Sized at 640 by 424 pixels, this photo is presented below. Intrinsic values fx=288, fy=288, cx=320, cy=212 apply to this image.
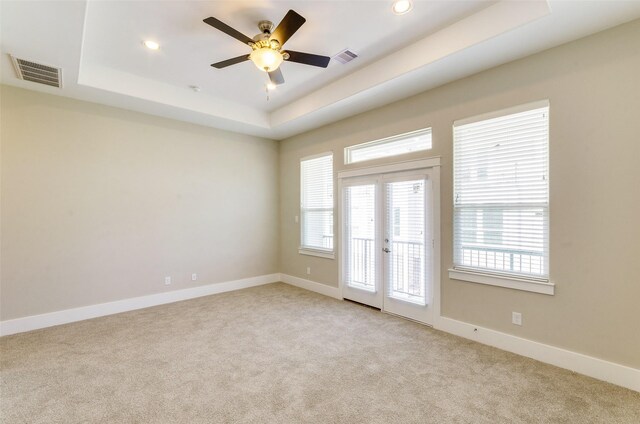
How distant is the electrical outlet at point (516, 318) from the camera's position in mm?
2988

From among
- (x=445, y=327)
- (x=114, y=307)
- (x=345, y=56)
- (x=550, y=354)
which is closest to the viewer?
(x=550, y=354)

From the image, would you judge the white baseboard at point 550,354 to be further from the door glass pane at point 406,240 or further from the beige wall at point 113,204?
the beige wall at point 113,204

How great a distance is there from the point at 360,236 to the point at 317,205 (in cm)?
120

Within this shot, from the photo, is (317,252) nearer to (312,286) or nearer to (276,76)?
(312,286)

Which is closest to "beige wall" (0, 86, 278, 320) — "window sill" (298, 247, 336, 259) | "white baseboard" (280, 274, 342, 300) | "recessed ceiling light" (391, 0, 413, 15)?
"white baseboard" (280, 274, 342, 300)

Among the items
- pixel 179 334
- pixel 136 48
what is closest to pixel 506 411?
pixel 179 334

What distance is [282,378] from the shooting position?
2.57 metres

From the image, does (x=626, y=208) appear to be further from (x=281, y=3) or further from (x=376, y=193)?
(x=281, y=3)

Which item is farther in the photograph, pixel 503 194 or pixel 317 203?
pixel 317 203

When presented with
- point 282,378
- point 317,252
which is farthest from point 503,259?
point 317,252

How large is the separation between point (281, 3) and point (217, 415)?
3.42 metres

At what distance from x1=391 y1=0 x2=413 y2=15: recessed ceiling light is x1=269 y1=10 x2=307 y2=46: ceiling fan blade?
0.87m

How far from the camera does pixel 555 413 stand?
211 centimetres

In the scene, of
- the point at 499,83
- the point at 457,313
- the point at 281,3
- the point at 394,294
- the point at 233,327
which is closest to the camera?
the point at 281,3
